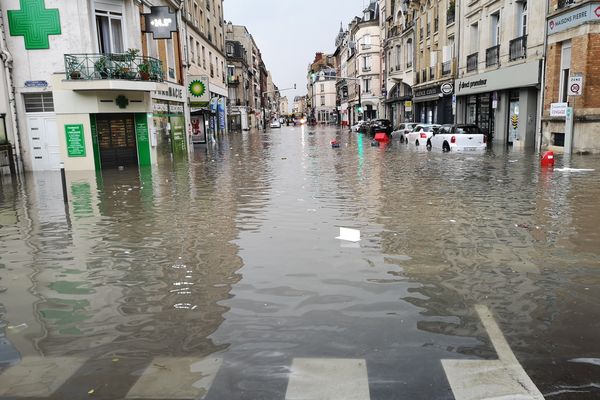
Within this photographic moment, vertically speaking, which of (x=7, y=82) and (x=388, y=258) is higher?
(x=7, y=82)

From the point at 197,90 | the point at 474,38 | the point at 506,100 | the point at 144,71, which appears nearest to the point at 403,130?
the point at 474,38

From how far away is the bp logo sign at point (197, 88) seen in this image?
95.4 feet

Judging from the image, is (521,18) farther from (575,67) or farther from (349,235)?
(349,235)

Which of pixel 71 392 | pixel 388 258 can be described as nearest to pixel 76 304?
pixel 71 392

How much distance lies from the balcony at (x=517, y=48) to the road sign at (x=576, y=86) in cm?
623

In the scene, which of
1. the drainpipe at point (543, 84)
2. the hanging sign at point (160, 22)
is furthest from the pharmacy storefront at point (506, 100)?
the hanging sign at point (160, 22)

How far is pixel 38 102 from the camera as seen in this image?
1989cm

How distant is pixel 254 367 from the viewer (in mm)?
4035

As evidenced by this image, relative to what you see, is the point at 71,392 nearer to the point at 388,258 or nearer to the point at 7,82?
the point at 388,258

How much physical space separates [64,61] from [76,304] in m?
16.4

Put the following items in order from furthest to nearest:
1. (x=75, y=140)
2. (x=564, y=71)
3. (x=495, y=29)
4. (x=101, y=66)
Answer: (x=495, y=29)
(x=564, y=71)
(x=75, y=140)
(x=101, y=66)

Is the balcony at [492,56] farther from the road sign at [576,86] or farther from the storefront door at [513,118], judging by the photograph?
the road sign at [576,86]

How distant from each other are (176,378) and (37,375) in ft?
3.65

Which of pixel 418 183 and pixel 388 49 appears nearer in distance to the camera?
pixel 418 183
